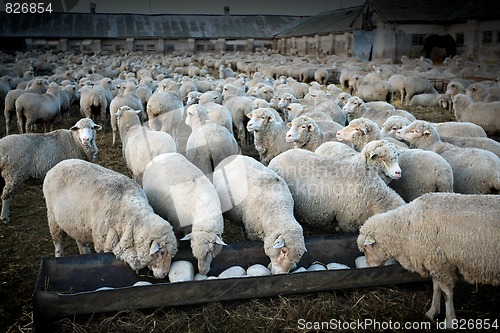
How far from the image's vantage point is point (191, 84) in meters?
14.3

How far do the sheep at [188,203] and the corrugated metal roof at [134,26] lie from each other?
48761mm

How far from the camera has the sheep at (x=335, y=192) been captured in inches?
208

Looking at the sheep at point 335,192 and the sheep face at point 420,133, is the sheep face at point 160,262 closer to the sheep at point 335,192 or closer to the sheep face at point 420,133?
the sheep at point 335,192

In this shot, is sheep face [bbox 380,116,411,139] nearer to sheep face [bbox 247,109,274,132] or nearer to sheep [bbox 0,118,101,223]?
sheep face [bbox 247,109,274,132]

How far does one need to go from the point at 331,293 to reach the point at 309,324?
0.51 meters

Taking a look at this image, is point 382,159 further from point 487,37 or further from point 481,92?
point 487,37

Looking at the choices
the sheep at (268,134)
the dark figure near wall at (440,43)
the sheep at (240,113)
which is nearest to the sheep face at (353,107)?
the sheep at (240,113)

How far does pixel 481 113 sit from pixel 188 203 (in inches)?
347

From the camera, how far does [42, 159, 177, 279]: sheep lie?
14.4 ft

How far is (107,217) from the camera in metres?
4.60

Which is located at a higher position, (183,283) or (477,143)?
(477,143)

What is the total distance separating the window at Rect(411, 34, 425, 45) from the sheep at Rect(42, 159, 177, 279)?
32.7 m

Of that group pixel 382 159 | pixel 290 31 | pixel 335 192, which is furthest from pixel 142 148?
pixel 290 31

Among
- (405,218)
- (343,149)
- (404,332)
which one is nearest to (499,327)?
(404,332)
